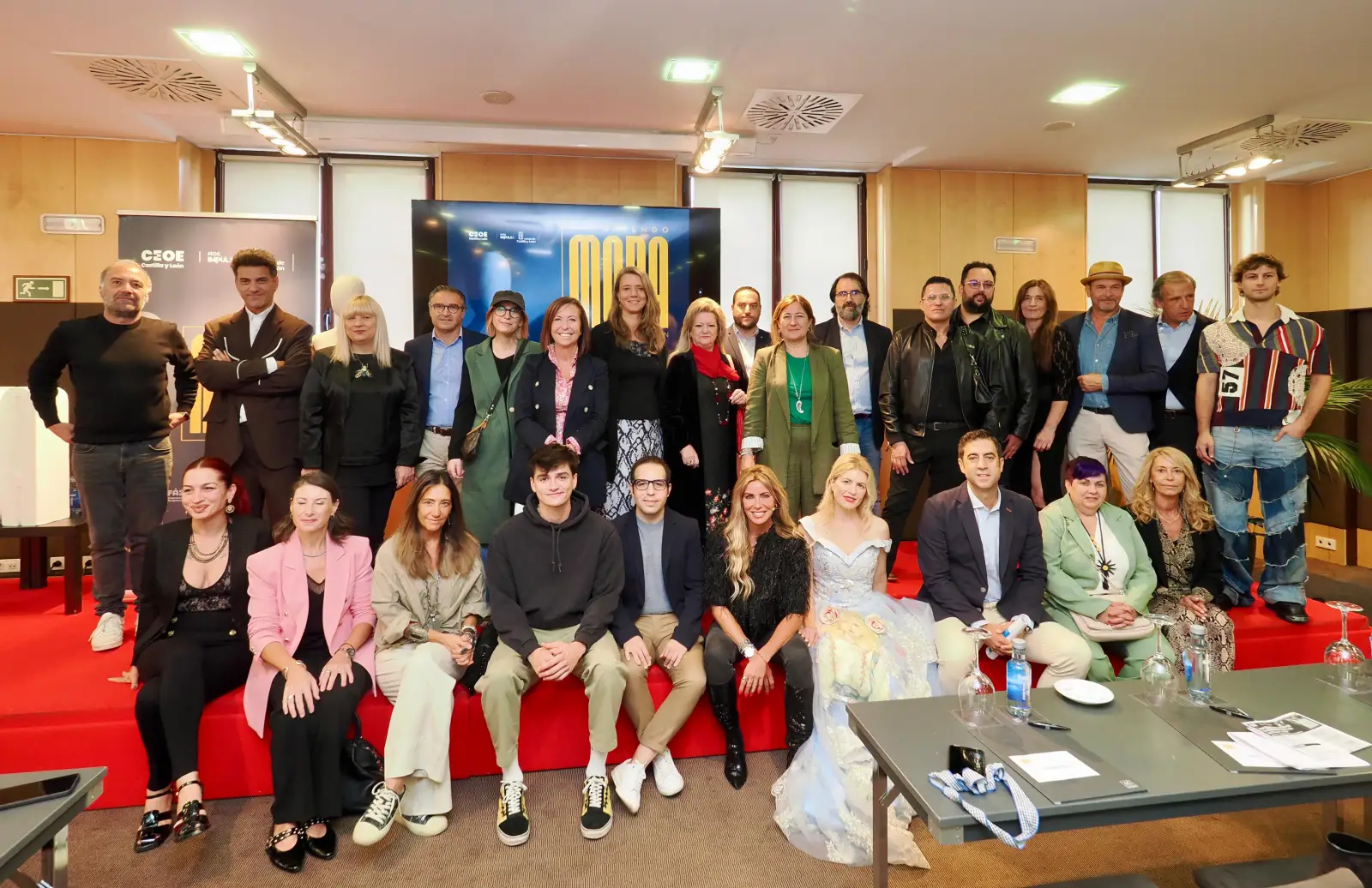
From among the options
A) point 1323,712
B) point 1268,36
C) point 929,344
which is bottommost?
point 1323,712

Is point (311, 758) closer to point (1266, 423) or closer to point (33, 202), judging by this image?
point (1266, 423)

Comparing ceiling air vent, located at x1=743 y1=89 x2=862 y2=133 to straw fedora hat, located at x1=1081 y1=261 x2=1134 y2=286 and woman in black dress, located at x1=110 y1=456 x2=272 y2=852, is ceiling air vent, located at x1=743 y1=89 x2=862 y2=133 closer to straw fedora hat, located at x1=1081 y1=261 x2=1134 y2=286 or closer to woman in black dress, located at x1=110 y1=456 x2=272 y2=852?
straw fedora hat, located at x1=1081 y1=261 x2=1134 y2=286

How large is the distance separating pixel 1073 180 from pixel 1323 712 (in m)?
5.34

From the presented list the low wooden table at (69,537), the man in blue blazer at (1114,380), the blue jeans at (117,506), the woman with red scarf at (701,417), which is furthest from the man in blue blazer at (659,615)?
the low wooden table at (69,537)

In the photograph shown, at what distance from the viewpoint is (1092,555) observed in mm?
3205

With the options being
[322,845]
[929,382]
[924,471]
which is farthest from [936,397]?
[322,845]

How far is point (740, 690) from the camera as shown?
290 centimetres

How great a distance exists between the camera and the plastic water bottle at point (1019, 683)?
2.04 m

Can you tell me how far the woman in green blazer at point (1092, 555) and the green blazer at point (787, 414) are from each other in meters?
0.94

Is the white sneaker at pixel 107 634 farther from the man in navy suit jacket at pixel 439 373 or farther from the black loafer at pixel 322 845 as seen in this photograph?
the black loafer at pixel 322 845

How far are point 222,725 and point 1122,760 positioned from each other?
271cm

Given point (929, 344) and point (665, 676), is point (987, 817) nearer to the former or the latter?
point (665, 676)

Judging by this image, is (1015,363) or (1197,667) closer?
(1197,667)

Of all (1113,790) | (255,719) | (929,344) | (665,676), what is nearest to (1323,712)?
(1113,790)
